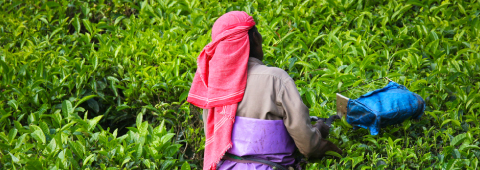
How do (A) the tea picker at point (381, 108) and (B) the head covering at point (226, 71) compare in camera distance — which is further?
(A) the tea picker at point (381, 108)

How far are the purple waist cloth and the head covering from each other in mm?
50

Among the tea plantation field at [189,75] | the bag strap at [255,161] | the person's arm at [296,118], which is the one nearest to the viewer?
the person's arm at [296,118]

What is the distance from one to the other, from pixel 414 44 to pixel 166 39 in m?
1.97

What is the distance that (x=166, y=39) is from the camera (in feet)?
11.7

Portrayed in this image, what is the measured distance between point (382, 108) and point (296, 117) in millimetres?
484

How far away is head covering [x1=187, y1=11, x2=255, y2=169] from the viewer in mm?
1964

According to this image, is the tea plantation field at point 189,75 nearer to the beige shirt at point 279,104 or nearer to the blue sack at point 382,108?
the blue sack at point 382,108

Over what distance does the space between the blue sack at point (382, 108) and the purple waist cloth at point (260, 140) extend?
384mm

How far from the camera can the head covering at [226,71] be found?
196 centimetres

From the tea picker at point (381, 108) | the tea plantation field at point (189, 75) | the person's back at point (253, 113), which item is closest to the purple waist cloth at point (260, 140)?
the person's back at point (253, 113)

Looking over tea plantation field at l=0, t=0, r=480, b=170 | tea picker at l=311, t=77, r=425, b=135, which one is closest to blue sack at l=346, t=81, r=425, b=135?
tea picker at l=311, t=77, r=425, b=135

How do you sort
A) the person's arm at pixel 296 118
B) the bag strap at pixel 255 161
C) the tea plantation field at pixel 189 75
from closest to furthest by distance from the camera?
1. the person's arm at pixel 296 118
2. the bag strap at pixel 255 161
3. the tea plantation field at pixel 189 75

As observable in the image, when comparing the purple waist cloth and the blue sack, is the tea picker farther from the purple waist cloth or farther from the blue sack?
the purple waist cloth

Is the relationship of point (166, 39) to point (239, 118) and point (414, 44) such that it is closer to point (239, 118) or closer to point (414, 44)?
point (239, 118)
